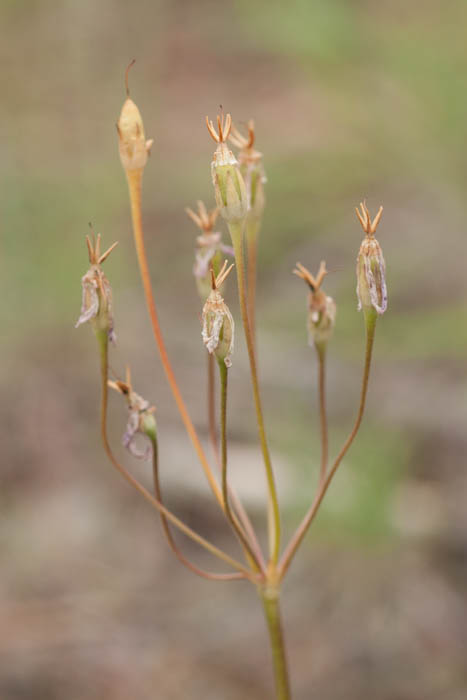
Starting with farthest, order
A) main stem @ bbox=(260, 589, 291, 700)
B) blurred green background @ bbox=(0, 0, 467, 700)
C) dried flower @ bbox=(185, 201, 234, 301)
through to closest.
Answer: blurred green background @ bbox=(0, 0, 467, 700)
dried flower @ bbox=(185, 201, 234, 301)
main stem @ bbox=(260, 589, 291, 700)

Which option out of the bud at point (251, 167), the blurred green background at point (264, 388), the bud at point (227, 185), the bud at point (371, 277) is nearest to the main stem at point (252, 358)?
the bud at point (227, 185)

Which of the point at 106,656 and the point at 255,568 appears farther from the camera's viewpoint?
the point at 106,656

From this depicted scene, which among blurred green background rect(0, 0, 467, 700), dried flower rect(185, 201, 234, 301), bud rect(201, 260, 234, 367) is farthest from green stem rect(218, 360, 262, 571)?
blurred green background rect(0, 0, 467, 700)

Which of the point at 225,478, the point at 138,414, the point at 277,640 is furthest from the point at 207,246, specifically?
the point at 277,640

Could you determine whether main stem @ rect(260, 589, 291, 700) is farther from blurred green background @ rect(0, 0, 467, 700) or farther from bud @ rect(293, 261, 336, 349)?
blurred green background @ rect(0, 0, 467, 700)

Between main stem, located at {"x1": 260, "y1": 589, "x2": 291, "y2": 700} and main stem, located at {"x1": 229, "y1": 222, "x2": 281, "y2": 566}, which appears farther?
main stem, located at {"x1": 260, "y1": 589, "x2": 291, "y2": 700}

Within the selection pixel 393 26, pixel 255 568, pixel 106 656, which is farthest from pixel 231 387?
pixel 255 568

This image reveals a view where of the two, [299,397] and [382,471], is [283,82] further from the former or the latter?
[382,471]
